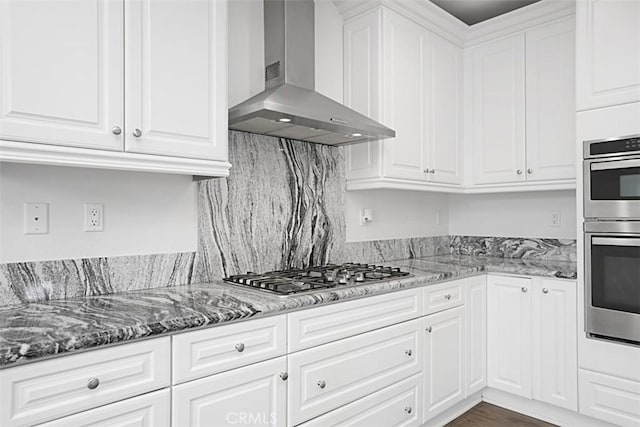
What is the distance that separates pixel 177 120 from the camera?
1.75 m

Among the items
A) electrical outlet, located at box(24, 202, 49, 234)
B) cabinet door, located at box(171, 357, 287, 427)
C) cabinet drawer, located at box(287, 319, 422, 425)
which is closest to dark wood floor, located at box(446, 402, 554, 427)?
cabinet drawer, located at box(287, 319, 422, 425)

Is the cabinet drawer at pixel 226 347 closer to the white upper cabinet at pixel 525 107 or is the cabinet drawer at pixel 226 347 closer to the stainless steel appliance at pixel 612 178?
the stainless steel appliance at pixel 612 178

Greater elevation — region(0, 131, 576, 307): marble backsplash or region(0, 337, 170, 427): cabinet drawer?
region(0, 131, 576, 307): marble backsplash

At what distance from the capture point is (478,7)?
3.22 metres

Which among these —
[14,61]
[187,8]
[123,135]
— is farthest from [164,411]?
[187,8]

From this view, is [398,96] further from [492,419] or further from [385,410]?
[492,419]

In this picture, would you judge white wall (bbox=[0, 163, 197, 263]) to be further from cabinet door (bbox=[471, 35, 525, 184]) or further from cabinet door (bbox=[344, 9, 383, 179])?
cabinet door (bbox=[471, 35, 525, 184])

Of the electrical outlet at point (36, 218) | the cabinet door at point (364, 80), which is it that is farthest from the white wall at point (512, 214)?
the electrical outlet at point (36, 218)

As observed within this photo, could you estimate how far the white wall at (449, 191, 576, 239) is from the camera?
10.4 ft

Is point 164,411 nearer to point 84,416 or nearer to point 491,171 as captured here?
point 84,416

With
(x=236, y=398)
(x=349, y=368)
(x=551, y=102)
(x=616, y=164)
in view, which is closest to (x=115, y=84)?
(x=236, y=398)

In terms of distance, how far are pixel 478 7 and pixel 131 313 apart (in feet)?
10.4

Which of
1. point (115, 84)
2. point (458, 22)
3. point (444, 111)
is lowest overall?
point (115, 84)

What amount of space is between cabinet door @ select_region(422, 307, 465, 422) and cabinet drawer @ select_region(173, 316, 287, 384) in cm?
104
